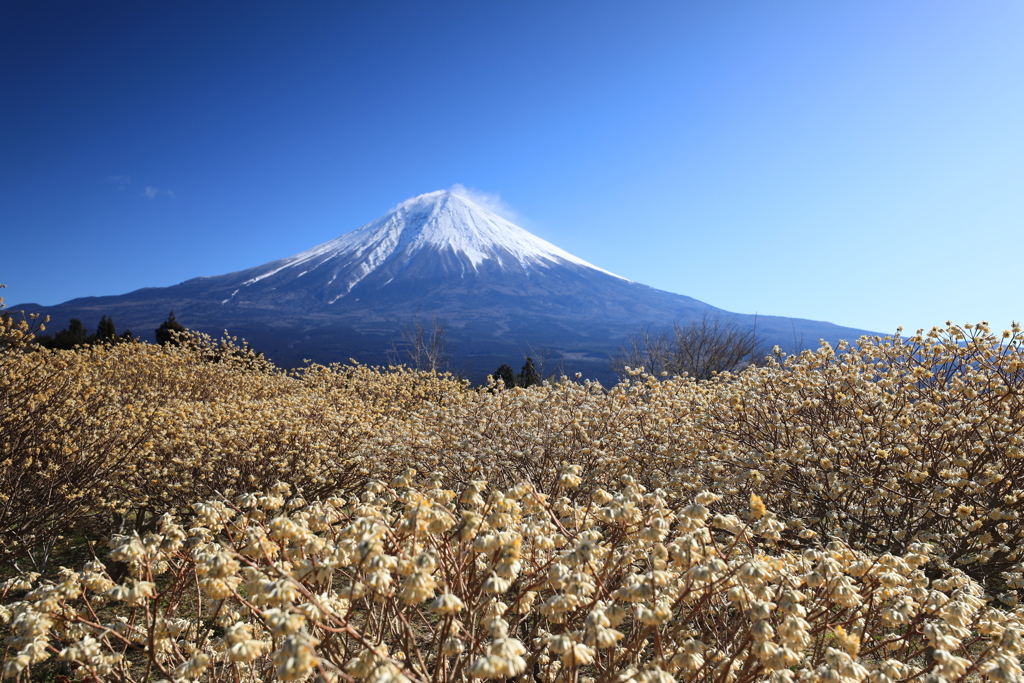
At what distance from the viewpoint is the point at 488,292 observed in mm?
92750

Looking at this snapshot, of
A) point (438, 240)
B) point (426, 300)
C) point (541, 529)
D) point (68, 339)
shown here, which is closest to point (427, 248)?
point (438, 240)

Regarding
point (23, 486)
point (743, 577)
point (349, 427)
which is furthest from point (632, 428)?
point (23, 486)

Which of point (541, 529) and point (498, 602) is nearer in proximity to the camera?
point (498, 602)

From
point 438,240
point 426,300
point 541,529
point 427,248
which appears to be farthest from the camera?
point 438,240

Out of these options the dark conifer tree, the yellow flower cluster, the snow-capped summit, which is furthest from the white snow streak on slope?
the yellow flower cluster

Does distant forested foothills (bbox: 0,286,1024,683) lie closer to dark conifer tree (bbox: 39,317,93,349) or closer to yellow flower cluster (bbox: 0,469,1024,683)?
yellow flower cluster (bbox: 0,469,1024,683)

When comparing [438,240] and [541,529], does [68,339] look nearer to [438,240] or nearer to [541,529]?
[541,529]

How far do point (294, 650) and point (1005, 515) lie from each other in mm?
4402

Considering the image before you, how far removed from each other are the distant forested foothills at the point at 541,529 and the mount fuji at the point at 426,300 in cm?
5227

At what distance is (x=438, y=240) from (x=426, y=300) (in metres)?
24.6

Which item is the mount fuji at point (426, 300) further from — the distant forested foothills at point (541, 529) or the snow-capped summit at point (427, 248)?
the distant forested foothills at point (541, 529)

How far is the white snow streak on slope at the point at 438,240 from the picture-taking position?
106m

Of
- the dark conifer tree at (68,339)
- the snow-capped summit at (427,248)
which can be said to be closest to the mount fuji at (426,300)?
the snow-capped summit at (427,248)

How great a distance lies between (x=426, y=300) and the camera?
293ft
